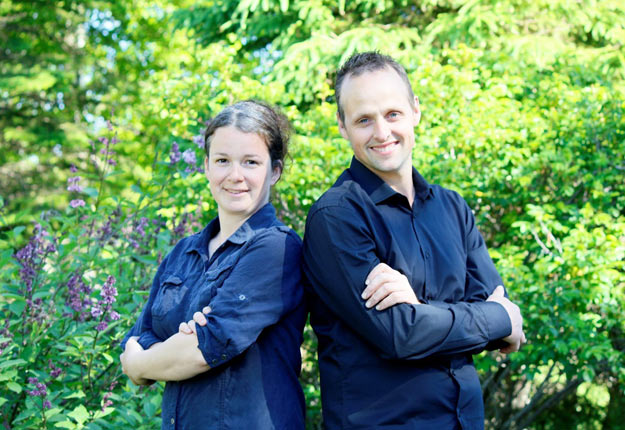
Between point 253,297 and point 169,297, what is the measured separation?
0.36 meters

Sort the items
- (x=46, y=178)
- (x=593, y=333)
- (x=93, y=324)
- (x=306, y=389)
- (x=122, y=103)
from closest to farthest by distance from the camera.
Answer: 1. (x=93, y=324)
2. (x=593, y=333)
3. (x=306, y=389)
4. (x=46, y=178)
5. (x=122, y=103)

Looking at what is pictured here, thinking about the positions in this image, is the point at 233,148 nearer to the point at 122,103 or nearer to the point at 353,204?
the point at 353,204

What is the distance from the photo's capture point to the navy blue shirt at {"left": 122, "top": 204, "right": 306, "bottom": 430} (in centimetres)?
197

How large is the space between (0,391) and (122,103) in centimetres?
1427

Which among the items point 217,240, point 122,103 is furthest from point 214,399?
point 122,103

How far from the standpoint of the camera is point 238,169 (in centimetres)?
220

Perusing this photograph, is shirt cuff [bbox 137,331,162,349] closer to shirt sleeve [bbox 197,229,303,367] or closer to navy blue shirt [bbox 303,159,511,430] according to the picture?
shirt sleeve [bbox 197,229,303,367]

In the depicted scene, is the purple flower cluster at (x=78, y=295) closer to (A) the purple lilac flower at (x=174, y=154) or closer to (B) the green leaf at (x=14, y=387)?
(B) the green leaf at (x=14, y=387)

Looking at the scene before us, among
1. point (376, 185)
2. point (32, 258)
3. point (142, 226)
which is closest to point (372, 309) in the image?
point (376, 185)

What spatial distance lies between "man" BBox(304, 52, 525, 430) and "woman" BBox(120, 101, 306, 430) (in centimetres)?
12

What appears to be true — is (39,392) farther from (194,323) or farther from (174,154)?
(174,154)

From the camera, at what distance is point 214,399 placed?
2.00 m

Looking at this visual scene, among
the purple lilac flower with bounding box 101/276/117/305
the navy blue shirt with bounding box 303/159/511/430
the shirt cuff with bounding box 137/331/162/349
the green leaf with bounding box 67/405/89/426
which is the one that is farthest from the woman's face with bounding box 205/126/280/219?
the green leaf with bounding box 67/405/89/426

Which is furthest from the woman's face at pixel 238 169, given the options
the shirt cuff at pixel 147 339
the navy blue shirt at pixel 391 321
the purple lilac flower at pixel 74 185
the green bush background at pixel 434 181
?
the purple lilac flower at pixel 74 185
